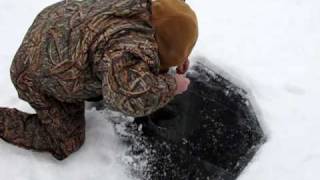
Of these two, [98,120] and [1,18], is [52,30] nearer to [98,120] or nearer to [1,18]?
[98,120]

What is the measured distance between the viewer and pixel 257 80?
2.16m

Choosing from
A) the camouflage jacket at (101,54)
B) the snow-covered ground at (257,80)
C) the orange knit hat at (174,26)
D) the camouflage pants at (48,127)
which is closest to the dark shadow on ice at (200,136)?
the snow-covered ground at (257,80)

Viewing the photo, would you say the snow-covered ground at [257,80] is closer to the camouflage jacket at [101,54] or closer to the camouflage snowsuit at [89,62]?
the camouflage snowsuit at [89,62]

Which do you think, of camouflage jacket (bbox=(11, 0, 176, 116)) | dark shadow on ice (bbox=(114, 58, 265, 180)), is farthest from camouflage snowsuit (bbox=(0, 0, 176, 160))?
dark shadow on ice (bbox=(114, 58, 265, 180))

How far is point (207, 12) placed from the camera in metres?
2.47

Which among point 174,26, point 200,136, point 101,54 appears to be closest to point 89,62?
point 101,54

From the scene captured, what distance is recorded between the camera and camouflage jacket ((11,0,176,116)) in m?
1.44

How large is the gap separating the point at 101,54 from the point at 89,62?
0.08 meters

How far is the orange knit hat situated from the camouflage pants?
1.47 feet

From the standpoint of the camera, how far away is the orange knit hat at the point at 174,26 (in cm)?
144

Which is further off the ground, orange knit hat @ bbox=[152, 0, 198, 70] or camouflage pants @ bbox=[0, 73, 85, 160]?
orange knit hat @ bbox=[152, 0, 198, 70]

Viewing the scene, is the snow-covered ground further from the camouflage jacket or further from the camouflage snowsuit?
the camouflage jacket

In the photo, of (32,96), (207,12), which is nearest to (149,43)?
(32,96)

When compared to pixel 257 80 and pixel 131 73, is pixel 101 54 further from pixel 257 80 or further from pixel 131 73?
pixel 257 80
